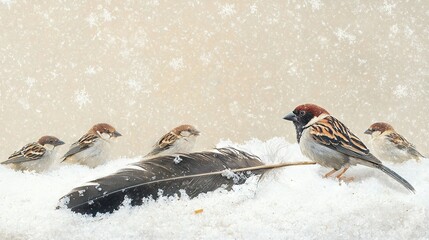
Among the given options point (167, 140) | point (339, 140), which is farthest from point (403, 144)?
point (167, 140)

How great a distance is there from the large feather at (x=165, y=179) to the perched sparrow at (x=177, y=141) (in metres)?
0.98

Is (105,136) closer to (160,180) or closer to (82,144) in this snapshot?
(82,144)

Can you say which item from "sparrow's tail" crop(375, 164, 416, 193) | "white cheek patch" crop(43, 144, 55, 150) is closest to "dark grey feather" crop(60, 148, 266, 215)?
"sparrow's tail" crop(375, 164, 416, 193)

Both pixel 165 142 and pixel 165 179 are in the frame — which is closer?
pixel 165 179

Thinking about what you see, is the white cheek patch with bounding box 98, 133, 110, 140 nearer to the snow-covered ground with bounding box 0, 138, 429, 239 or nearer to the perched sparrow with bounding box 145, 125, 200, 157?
the perched sparrow with bounding box 145, 125, 200, 157

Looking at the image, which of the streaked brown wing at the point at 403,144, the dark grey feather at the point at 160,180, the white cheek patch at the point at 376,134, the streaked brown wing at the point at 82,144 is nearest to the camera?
the dark grey feather at the point at 160,180

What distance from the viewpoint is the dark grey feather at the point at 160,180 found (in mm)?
1676

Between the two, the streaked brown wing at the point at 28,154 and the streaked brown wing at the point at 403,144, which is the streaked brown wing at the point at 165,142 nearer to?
the streaked brown wing at the point at 28,154

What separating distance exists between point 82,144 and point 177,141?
58 cm

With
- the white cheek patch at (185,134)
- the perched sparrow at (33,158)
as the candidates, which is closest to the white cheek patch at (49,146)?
the perched sparrow at (33,158)

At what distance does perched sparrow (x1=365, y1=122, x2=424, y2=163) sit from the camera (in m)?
2.56

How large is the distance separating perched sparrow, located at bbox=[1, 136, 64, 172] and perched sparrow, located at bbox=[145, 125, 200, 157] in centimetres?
54

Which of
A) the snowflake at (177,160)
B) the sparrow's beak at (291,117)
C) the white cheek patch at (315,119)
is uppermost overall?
the sparrow's beak at (291,117)

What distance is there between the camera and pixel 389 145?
264 cm
